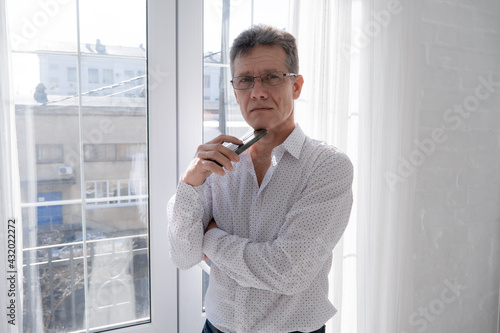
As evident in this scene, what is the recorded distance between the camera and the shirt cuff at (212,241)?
1.01 meters

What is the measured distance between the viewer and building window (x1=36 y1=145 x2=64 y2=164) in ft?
4.31

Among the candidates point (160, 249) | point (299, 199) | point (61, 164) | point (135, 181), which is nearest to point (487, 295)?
point (299, 199)

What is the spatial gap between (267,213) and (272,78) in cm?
39

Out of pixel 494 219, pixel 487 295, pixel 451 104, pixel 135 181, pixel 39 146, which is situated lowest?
pixel 487 295

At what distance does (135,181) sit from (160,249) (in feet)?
1.00

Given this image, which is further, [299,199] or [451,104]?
[451,104]

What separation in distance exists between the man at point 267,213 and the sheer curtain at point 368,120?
1.23 feet

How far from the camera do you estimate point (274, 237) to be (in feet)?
3.37

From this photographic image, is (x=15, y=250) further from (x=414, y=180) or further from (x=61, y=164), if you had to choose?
(x=414, y=180)

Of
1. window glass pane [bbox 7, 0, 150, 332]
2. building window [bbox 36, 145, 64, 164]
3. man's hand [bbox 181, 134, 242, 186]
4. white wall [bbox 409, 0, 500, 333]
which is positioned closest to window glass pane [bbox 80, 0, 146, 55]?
window glass pane [bbox 7, 0, 150, 332]

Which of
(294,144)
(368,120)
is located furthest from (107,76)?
(368,120)

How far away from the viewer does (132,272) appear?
5.05 feet

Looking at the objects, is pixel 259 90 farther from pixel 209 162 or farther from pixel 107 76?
pixel 107 76

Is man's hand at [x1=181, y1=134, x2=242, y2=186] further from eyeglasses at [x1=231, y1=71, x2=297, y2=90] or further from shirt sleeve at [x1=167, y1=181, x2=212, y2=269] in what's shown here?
eyeglasses at [x1=231, y1=71, x2=297, y2=90]
